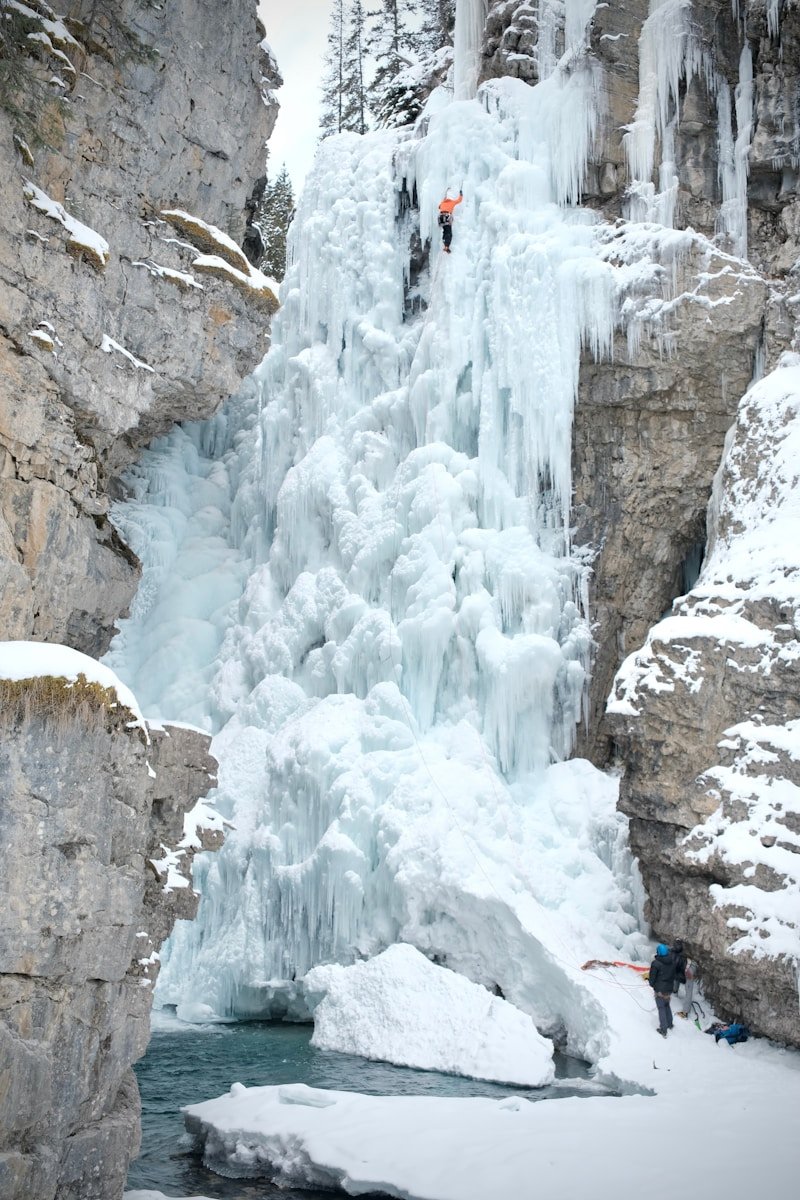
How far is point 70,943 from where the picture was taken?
653cm

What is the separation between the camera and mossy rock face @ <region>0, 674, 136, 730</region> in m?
6.33

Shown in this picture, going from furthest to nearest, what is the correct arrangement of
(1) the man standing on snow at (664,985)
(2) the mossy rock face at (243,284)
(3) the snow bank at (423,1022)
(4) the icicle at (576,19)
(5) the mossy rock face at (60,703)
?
(4) the icicle at (576,19) → (3) the snow bank at (423,1022) → (1) the man standing on snow at (664,985) → (2) the mossy rock face at (243,284) → (5) the mossy rock face at (60,703)

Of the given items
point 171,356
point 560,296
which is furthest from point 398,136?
point 171,356

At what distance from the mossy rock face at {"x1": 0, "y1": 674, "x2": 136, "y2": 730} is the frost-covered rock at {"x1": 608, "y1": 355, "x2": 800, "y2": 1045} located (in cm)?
722

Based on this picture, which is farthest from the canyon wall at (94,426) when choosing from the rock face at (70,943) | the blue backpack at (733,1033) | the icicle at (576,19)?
the icicle at (576,19)

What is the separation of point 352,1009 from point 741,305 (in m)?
11.2

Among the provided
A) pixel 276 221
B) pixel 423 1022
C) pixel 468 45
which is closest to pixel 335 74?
pixel 276 221

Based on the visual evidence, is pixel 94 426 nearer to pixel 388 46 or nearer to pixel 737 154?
pixel 737 154

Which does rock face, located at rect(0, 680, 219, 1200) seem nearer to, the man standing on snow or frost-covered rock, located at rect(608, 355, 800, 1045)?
the man standing on snow

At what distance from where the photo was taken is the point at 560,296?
16469 millimetres

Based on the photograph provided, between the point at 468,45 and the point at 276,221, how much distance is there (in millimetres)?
10325

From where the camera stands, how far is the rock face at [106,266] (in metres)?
7.45

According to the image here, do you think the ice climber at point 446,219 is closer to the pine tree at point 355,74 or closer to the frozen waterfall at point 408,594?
the frozen waterfall at point 408,594

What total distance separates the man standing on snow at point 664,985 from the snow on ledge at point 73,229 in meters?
8.84
